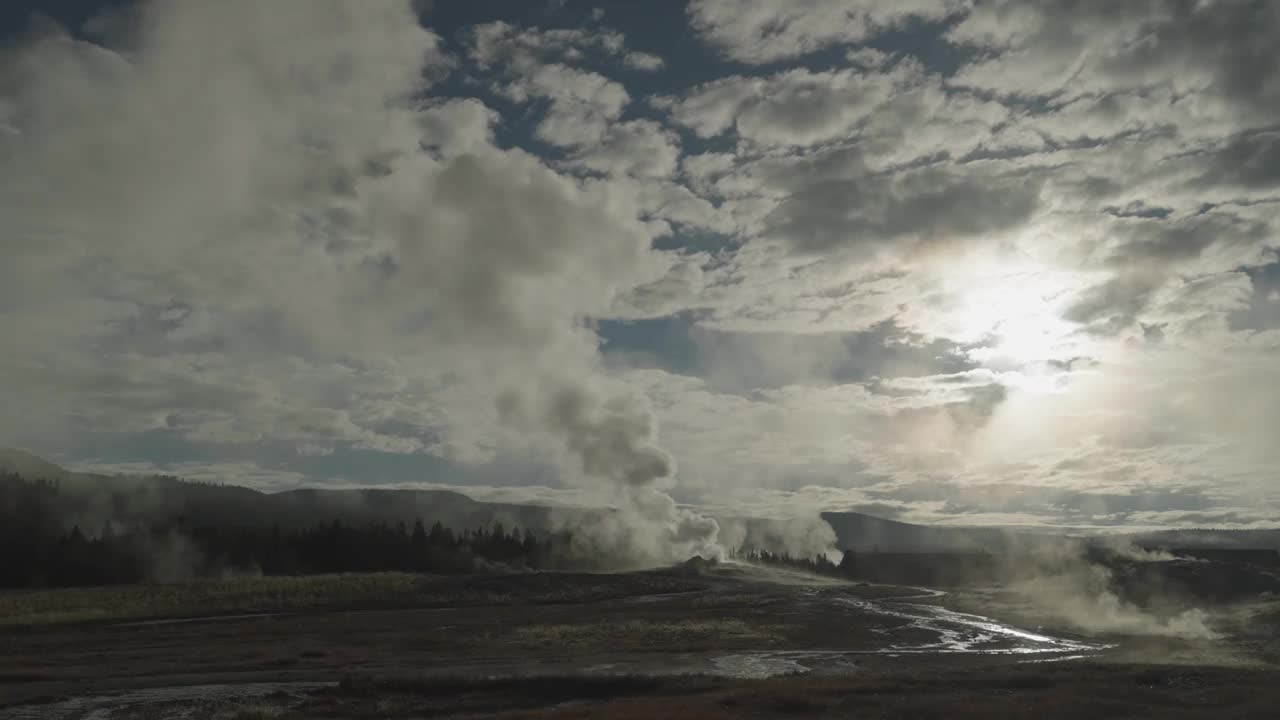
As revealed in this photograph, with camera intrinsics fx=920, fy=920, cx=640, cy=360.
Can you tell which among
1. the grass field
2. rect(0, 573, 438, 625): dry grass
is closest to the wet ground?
the grass field

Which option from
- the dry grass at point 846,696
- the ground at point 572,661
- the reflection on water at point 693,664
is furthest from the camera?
the reflection on water at point 693,664

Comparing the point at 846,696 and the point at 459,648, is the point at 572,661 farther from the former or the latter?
the point at 846,696

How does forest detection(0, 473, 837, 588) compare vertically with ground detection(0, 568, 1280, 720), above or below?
above

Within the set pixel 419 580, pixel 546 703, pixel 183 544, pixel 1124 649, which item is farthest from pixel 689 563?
pixel 546 703

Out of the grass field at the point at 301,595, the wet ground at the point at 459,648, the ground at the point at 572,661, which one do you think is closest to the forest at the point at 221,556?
the grass field at the point at 301,595

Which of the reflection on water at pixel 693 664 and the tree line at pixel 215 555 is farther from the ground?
the tree line at pixel 215 555

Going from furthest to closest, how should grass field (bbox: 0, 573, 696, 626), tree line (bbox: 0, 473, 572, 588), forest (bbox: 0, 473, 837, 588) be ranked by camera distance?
forest (bbox: 0, 473, 837, 588) → tree line (bbox: 0, 473, 572, 588) → grass field (bbox: 0, 573, 696, 626)

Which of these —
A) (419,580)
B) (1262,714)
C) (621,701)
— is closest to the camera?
(1262,714)

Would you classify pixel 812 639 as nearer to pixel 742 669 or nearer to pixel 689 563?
pixel 742 669

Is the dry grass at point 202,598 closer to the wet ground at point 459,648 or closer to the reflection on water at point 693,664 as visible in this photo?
the wet ground at point 459,648

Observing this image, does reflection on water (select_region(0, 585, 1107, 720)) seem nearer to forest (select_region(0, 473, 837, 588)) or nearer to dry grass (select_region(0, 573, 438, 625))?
dry grass (select_region(0, 573, 438, 625))

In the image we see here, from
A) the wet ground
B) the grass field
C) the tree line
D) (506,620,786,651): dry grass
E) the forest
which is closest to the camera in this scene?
the wet ground

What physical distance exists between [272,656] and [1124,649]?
2312 inches

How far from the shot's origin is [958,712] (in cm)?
3691
